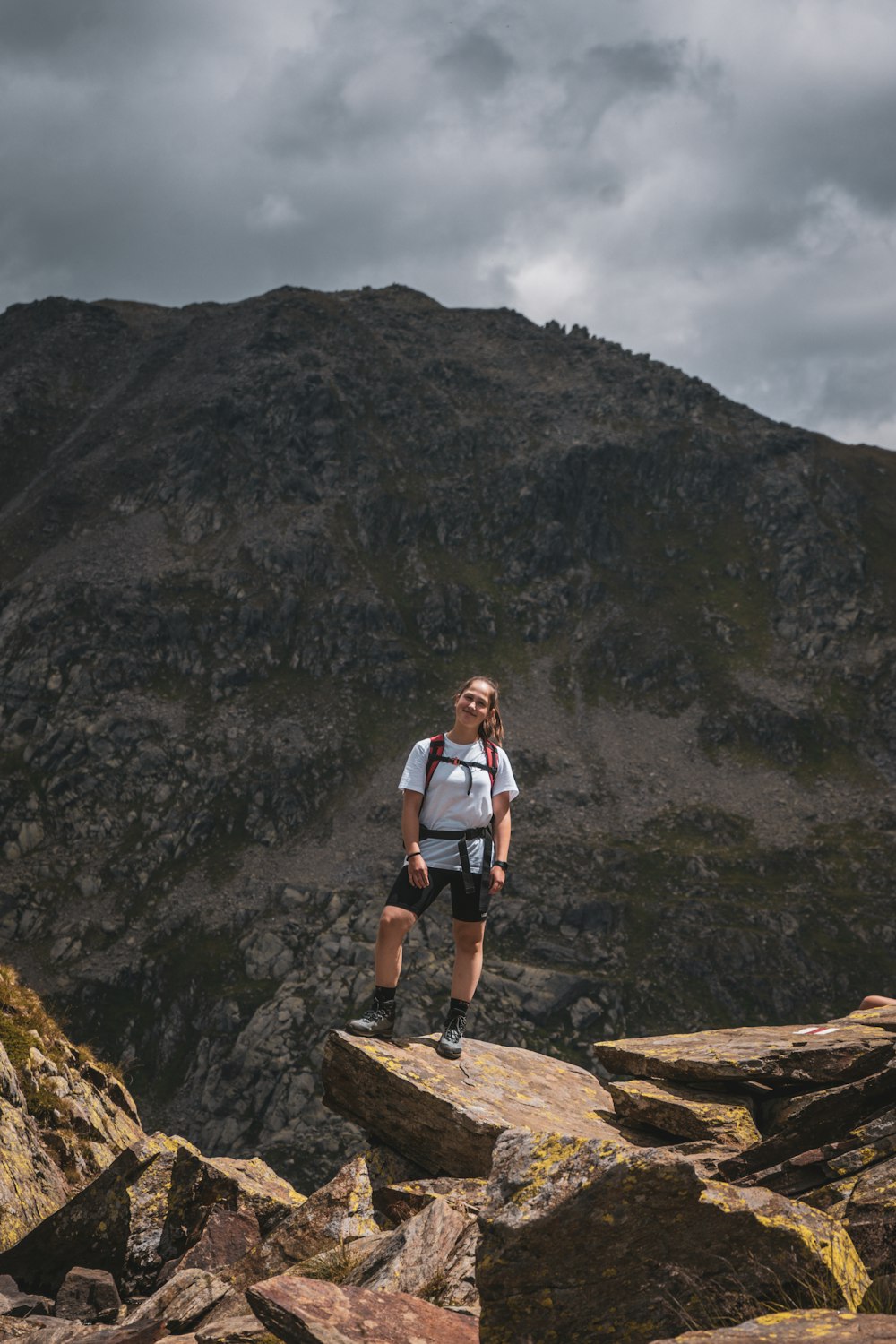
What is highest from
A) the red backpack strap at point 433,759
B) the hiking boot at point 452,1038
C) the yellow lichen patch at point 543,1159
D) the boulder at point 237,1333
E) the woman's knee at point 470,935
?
the red backpack strap at point 433,759

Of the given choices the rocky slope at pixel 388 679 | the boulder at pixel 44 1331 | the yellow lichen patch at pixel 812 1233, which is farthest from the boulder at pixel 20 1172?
the rocky slope at pixel 388 679

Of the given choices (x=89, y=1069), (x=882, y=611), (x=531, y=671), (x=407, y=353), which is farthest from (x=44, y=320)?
(x=89, y=1069)

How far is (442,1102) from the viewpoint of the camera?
9688mm

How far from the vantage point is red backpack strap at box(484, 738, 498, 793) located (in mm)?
10844

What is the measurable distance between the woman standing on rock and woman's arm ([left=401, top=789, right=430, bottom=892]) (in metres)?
0.01

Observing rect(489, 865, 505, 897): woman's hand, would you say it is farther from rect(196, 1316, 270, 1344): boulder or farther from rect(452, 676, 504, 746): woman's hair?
rect(196, 1316, 270, 1344): boulder

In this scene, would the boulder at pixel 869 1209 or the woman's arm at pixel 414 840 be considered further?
the woman's arm at pixel 414 840

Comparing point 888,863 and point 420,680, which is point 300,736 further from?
point 888,863

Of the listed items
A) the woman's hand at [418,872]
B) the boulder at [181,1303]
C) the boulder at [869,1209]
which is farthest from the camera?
the woman's hand at [418,872]

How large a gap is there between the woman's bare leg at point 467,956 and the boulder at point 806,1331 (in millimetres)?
6137

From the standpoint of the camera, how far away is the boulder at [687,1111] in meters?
9.34

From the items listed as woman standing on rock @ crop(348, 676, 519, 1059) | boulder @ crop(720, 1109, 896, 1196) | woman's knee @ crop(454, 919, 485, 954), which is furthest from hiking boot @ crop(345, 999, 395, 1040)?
boulder @ crop(720, 1109, 896, 1196)

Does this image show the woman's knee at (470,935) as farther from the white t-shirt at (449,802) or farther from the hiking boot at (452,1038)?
the hiking boot at (452,1038)

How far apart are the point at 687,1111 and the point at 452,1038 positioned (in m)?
3.08
